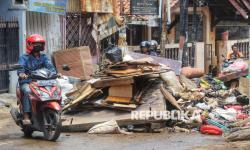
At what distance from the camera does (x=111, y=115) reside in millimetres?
11109

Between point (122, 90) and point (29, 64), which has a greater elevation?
point (29, 64)

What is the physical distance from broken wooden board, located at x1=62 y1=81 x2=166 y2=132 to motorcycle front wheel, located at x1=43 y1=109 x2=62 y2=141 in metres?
1.29

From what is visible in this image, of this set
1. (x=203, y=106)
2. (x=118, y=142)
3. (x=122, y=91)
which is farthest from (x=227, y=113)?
(x=118, y=142)

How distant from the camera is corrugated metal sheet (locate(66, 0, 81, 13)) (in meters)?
17.5

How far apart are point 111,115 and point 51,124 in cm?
199

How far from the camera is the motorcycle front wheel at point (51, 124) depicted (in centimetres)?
918

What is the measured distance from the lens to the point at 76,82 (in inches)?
620

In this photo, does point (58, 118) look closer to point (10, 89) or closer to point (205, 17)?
point (10, 89)

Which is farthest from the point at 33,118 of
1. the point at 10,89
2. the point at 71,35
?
the point at 71,35

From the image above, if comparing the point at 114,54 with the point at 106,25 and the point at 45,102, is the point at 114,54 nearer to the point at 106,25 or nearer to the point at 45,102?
the point at 106,25

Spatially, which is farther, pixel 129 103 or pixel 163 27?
pixel 163 27

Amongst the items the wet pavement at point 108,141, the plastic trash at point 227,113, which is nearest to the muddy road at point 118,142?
the wet pavement at point 108,141

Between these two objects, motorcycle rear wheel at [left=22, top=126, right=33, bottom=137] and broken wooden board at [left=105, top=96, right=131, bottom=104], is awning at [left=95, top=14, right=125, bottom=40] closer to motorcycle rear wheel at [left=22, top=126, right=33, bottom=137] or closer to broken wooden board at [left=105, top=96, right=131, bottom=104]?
broken wooden board at [left=105, top=96, right=131, bottom=104]

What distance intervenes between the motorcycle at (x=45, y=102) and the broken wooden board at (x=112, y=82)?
1.96 metres
